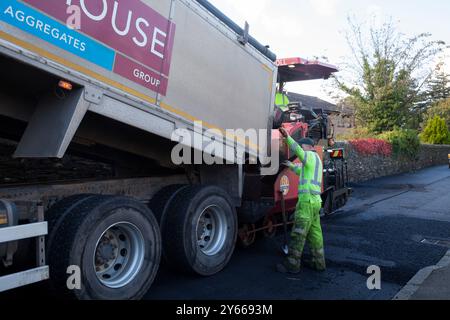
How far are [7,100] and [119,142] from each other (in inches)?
44.2

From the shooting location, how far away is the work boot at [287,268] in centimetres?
481

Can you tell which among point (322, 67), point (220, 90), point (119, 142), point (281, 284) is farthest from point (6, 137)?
point (322, 67)

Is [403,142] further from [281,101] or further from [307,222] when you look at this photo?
[307,222]

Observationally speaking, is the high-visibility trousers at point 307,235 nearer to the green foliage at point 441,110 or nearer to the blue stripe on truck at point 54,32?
the blue stripe on truck at point 54,32

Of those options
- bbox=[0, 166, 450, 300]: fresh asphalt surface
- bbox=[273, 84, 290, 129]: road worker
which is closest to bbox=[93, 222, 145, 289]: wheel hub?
bbox=[0, 166, 450, 300]: fresh asphalt surface

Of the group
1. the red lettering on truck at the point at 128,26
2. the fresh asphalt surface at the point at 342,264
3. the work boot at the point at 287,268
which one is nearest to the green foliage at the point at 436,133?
the fresh asphalt surface at the point at 342,264

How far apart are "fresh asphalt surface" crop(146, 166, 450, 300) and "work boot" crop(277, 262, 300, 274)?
0.09m

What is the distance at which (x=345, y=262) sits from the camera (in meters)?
5.30

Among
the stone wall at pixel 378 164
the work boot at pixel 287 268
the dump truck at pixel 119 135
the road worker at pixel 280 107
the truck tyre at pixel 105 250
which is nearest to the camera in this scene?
the dump truck at pixel 119 135

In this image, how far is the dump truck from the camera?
295cm

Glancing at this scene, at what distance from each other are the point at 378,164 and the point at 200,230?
50.6 ft

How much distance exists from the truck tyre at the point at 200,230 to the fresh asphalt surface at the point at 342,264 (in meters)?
0.20

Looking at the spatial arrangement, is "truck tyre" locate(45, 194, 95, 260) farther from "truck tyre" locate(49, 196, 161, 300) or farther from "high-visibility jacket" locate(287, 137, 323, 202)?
"high-visibility jacket" locate(287, 137, 323, 202)
